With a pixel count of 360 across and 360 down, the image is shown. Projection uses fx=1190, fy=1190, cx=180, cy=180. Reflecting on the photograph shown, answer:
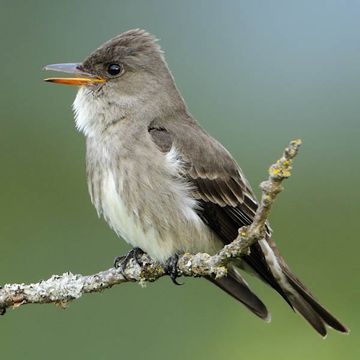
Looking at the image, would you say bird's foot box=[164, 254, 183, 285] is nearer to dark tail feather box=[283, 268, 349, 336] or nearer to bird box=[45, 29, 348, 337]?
bird box=[45, 29, 348, 337]

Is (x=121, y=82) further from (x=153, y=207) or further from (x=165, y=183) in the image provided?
(x=153, y=207)

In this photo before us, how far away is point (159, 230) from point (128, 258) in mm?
243

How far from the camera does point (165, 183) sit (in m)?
6.71

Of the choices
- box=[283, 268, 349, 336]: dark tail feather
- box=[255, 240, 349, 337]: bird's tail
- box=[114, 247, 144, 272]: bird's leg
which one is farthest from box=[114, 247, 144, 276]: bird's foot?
box=[283, 268, 349, 336]: dark tail feather

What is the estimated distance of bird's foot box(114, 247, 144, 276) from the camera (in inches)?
254

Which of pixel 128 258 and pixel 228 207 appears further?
pixel 228 207

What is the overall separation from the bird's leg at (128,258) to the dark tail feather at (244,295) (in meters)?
0.49

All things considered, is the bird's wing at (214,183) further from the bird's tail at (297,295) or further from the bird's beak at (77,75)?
the bird's beak at (77,75)

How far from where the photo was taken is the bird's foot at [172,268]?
6.39m

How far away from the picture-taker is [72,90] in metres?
9.01

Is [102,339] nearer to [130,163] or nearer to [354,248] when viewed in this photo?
[130,163]

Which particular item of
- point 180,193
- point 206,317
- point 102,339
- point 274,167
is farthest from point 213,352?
point 274,167

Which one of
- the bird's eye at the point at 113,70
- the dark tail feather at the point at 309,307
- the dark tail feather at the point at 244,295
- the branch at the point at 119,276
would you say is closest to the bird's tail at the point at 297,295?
the dark tail feather at the point at 309,307

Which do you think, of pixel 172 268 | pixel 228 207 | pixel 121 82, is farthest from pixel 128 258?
pixel 121 82
